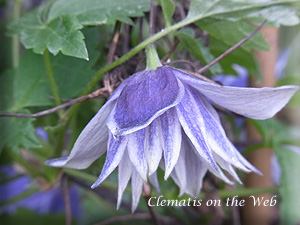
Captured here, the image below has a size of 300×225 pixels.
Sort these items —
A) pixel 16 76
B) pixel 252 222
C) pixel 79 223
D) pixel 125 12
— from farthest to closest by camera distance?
pixel 79 223
pixel 252 222
pixel 16 76
pixel 125 12

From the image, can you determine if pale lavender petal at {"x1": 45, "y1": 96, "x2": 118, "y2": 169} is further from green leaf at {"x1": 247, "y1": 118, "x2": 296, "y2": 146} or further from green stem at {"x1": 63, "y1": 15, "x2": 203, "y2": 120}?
green leaf at {"x1": 247, "y1": 118, "x2": 296, "y2": 146}

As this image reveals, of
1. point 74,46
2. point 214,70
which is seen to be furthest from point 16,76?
point 214,70

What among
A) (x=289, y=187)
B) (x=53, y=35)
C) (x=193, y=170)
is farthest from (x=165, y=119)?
(x=289, y=187)

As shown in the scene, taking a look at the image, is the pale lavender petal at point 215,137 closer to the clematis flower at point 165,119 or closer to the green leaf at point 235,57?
the clematis flower at point 165,119

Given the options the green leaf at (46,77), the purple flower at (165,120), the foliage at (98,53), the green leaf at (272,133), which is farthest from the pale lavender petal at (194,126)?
the green leaf at (272,133)

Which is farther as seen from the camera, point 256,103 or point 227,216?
point 227,216

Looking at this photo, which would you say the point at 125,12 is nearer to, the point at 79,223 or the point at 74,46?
the point at 74,46

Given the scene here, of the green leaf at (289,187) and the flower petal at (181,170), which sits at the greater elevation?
the flower petal at (181,170)
